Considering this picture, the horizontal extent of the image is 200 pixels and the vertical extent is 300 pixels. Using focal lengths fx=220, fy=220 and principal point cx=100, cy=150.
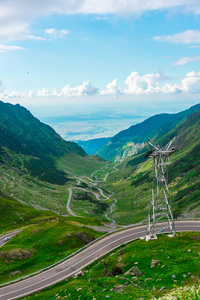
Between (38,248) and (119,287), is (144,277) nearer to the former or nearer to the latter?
(119,287)

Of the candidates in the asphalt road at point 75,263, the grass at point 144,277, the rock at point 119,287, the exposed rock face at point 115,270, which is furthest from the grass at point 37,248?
the rock at point 119,287

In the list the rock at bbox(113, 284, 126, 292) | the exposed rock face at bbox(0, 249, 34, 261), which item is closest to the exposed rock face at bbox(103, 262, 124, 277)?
the rock at bbox(113, 284, 126, 292)

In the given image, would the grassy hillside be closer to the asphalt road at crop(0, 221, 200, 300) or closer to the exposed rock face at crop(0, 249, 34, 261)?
the exposed rock face at crop(0, 249, 34, 261)

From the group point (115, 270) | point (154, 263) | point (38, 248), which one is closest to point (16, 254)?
point (38, 248)

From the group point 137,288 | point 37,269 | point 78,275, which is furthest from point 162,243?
point 37,269

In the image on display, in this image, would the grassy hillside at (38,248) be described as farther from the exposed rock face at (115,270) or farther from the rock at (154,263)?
the rock at (154,263)

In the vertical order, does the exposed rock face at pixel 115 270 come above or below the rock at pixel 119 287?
below
